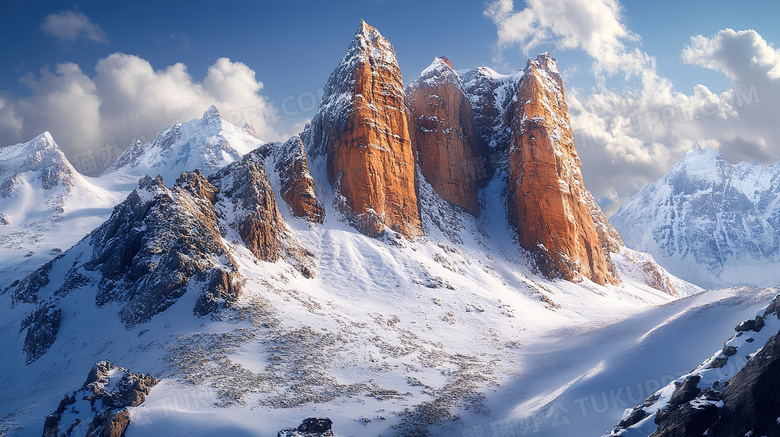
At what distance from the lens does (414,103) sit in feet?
344

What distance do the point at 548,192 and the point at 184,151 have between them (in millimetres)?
114599

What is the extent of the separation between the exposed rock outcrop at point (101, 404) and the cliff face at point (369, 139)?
144 feet

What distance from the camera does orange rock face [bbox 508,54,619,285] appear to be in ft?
278

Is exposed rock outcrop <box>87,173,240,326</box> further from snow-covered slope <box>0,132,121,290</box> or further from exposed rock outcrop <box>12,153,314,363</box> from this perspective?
snow-covered slope <box>0,132,121,290</box>

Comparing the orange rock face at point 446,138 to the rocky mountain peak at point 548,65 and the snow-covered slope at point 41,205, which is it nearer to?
the rocky mountain peak at point 548,65

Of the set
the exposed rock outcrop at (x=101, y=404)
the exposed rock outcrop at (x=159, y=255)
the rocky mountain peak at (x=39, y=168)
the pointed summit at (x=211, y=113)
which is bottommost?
the exposed rock outcrop at (x=101, y=404)

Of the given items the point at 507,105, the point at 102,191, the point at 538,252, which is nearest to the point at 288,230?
the point at 538,252

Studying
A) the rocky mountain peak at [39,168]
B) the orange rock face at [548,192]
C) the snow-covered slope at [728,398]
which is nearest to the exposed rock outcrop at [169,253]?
the snow-covered slope at [728,398]

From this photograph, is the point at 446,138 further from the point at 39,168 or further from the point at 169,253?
the point at 39,168

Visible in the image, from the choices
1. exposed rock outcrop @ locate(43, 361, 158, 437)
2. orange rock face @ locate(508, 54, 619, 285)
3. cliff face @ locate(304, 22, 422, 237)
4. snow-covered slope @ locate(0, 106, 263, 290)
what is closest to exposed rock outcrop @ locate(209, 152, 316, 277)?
cliff face @ locate(304, 22, 422, 237)

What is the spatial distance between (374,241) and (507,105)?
6407cm

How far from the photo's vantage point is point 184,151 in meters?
144

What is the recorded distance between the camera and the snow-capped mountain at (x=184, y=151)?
133m

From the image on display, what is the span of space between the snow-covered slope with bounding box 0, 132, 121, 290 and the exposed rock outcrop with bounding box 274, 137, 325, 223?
44.7m
